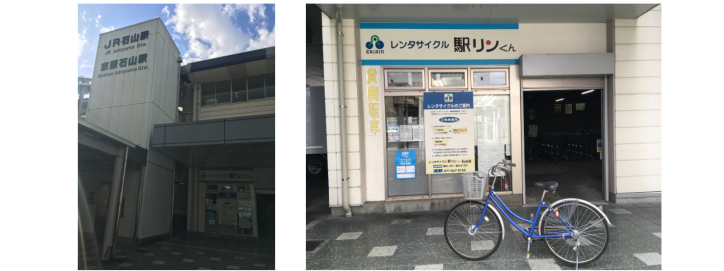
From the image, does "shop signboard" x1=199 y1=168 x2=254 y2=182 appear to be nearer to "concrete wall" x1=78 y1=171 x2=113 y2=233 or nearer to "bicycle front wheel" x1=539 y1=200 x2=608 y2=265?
"concrete wall" x1=78 y1=171 x2=113 y2=233

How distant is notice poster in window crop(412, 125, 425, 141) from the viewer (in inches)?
210

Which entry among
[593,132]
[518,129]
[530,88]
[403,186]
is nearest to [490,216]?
[403,186]

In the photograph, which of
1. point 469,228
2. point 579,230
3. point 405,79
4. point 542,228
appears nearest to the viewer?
point 579,230

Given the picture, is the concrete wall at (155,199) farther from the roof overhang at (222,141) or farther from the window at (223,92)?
the window at (223,92)

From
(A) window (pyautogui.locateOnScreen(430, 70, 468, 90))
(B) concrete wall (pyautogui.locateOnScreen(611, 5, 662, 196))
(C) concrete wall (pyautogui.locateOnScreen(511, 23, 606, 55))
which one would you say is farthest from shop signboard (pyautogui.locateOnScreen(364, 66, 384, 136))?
(B) concrete wall (pyautogui.locateOnScreen(611, 5, 662, 196))

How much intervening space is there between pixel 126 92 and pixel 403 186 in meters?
4.65

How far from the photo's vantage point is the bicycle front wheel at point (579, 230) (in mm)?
3025

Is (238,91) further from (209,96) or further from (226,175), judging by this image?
(226,175)

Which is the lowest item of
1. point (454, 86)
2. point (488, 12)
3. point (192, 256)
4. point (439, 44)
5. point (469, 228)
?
point (469, 228)

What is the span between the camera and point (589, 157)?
36.9 feet

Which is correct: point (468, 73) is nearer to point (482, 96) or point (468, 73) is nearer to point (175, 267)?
point (482, 96)

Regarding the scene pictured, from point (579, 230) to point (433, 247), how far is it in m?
1.48

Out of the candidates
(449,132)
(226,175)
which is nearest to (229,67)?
(226,175)

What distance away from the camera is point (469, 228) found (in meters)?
3.39
